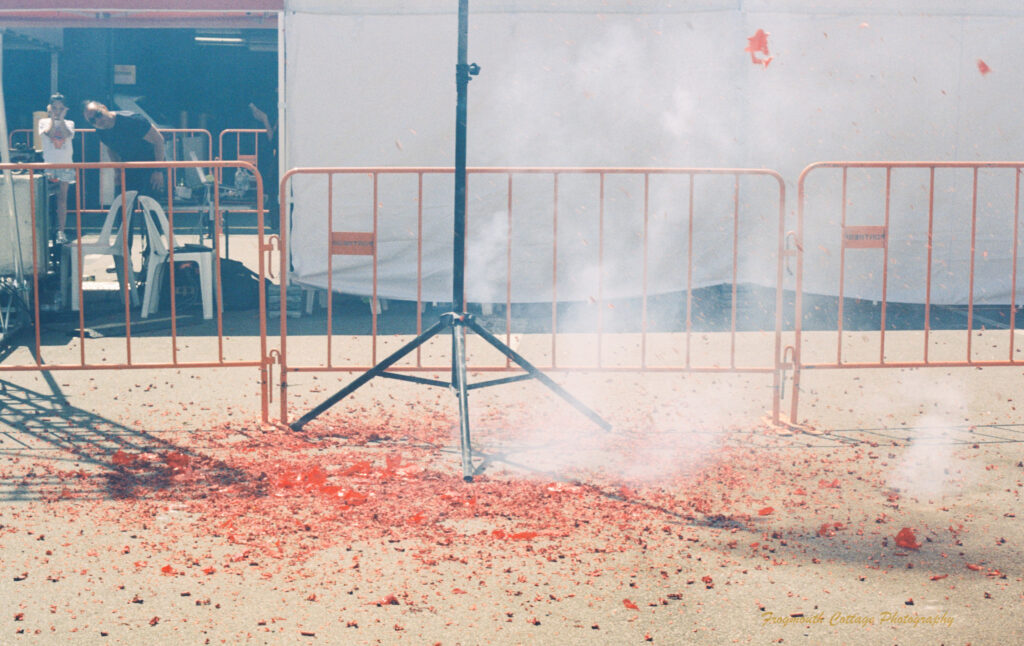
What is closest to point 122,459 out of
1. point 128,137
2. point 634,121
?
point 634,121

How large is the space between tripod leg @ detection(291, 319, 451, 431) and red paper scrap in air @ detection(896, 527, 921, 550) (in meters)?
2.76

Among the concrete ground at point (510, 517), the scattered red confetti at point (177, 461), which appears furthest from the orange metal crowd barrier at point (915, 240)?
the scattered red confetti at point (177, 461)

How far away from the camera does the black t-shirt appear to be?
11758 millimetres

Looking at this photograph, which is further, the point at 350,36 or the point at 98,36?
the point at 98,36

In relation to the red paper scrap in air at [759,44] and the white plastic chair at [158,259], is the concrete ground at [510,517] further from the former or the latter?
the red paper scrap in air at [759,44]

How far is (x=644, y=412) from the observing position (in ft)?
24.2

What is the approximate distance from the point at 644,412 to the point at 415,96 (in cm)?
483

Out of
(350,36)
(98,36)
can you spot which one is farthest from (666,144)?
(98,36)

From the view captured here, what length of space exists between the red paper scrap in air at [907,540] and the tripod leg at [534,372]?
2.10 m

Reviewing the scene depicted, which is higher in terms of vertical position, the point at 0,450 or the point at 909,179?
the point at 909,179

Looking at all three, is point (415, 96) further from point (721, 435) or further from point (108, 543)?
point (108, 543)

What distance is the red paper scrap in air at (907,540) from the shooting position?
4.90 metres

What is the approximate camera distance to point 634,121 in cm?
1098

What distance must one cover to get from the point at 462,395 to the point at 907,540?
249 centimetres
